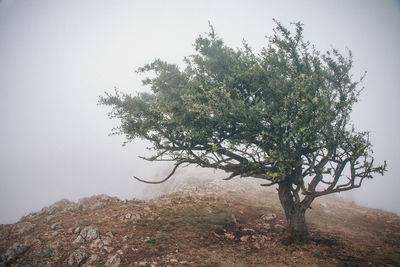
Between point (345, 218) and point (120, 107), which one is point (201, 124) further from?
point (345, 218)

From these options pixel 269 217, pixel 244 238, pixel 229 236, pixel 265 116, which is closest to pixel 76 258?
pixel 229 236

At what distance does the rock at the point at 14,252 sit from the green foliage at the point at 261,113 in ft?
24.5

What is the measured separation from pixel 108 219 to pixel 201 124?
870 cm

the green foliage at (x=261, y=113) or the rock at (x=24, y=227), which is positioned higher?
the green foliage at (x=261, y=113)

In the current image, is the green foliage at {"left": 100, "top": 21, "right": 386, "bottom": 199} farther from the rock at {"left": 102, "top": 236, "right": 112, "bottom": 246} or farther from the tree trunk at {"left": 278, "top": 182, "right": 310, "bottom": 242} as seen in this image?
the rock at {"left": 102, "top": 236, "right": 112, "bottom": 246}

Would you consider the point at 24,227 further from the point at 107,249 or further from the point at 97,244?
the point at 107,249

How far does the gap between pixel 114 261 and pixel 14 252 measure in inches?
207

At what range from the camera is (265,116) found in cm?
1050

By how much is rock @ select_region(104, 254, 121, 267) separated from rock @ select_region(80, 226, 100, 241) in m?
2.19

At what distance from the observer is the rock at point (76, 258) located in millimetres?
8562

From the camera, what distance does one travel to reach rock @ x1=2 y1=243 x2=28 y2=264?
29.5 ft

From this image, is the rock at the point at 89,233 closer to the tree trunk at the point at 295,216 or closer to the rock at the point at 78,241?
the rock at the point at 78,241

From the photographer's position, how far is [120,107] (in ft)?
40.7

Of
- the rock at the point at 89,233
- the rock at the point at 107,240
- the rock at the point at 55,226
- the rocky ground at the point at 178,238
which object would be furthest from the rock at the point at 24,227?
the rock at the point at 107,240
